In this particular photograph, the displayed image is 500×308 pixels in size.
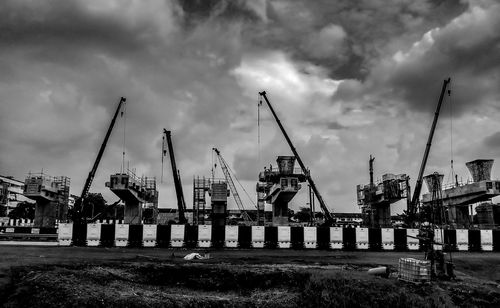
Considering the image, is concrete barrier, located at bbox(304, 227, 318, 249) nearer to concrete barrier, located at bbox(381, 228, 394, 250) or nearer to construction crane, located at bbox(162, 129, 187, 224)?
concrete barrier, located at bbox(381, 228, 394, 250)

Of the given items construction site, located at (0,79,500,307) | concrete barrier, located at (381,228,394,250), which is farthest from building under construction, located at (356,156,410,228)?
concrete barrier, located at (381,228,394,250)

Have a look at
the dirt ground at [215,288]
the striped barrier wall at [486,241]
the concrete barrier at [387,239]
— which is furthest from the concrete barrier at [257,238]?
the striped barrier wall at [486,241]

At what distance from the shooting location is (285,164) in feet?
177

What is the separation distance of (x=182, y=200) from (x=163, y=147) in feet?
27.7

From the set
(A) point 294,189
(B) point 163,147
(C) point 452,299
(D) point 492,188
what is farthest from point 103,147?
(C) point 452,299

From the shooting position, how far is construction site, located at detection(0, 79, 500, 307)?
11.8 metres

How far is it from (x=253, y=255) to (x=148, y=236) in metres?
8.89

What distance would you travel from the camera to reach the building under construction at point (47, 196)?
54.6 meters

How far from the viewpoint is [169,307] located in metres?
10.4

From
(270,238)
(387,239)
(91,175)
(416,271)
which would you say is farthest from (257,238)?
(91,175)

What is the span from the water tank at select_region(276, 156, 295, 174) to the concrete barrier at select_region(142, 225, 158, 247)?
1057 inches

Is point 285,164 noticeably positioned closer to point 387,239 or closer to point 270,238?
point 270,238

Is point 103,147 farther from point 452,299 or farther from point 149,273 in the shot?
point 452,299

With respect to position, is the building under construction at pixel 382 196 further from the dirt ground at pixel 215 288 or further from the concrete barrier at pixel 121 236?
the dirt ground at pixel 215 288
